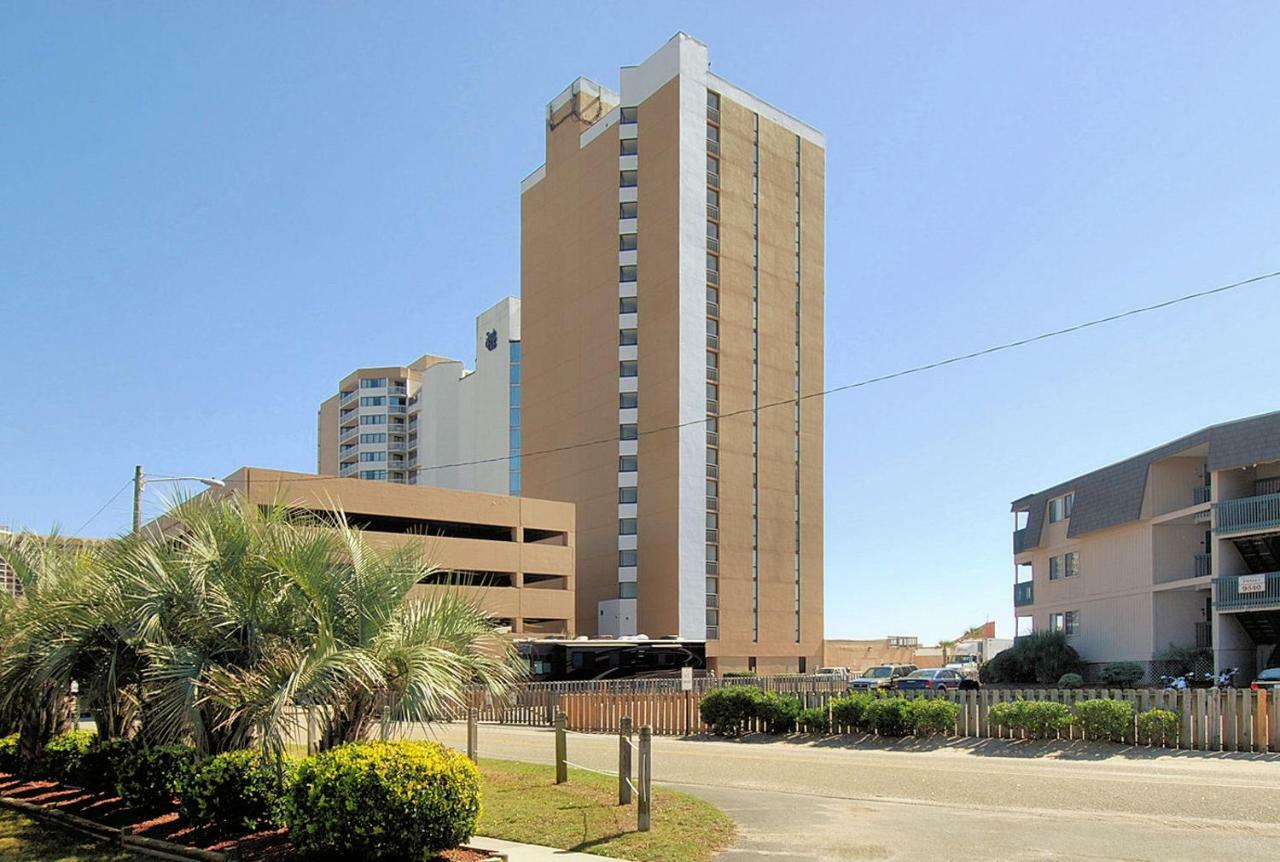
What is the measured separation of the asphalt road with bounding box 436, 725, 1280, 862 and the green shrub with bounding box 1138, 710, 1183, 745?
24.8 inches

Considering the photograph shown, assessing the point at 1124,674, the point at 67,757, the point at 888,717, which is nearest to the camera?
the point at 67,757

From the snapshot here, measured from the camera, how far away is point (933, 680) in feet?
150

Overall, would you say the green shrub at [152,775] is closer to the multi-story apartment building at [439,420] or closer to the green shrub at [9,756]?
the green shrub at [9,756]

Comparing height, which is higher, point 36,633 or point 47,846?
point 36,633

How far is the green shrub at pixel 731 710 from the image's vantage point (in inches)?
997

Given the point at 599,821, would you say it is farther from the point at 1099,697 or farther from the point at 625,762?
the point at 1099,697

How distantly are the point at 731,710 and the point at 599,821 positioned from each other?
13.3 meters

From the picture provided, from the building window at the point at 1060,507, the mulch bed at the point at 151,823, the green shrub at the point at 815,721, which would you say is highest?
the building window at the point at 1060,507

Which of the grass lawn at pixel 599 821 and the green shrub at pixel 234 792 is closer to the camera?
the grass lawn at pixel 599 821

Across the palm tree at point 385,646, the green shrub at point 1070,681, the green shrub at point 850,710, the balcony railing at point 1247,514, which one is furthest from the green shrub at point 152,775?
the green shrub at point 1070,681

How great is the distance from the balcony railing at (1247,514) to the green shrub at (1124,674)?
7.34 meters

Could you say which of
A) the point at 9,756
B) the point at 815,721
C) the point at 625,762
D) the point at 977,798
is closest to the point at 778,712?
the point at 815,721

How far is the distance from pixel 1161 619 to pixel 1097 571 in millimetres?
4809

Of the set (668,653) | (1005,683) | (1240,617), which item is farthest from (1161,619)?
(668,653)
